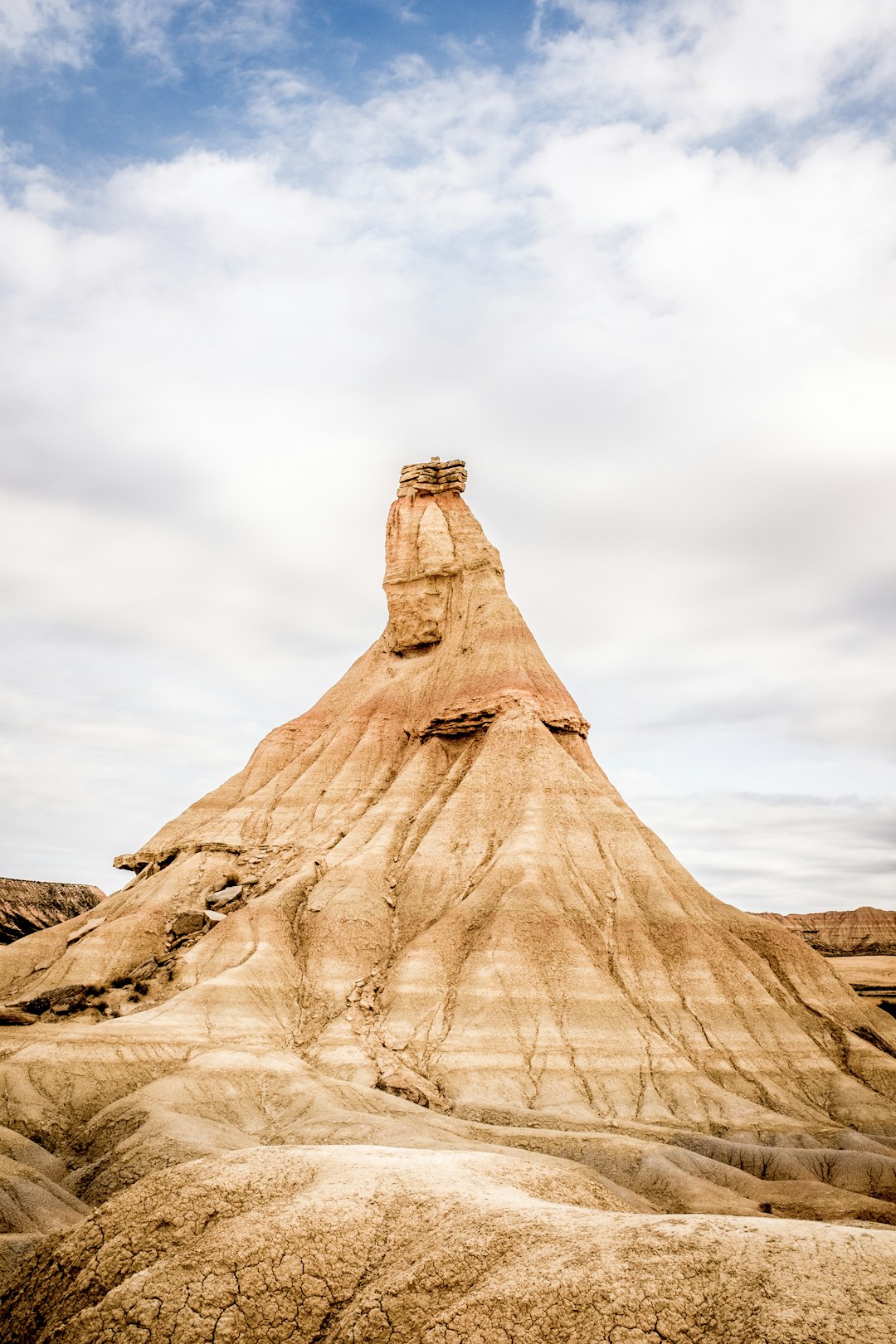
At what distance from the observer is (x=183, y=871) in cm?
6338

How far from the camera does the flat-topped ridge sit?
80062 mm

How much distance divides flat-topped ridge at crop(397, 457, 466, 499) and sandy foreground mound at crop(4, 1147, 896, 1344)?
6657cm

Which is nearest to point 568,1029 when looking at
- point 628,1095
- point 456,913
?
point 628,1095

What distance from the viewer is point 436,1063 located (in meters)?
44.3

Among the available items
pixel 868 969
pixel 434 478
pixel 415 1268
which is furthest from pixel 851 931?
pixel 415 1268

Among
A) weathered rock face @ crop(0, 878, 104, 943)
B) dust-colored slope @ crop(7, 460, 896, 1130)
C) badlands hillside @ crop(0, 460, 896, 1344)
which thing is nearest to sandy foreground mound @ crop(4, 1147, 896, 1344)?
badlands hillside @ crop(0, 460, 896, 1344)

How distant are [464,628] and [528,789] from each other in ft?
58.2

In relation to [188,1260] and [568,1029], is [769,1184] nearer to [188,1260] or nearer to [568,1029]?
[568,1029]

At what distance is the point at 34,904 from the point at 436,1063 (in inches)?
2471

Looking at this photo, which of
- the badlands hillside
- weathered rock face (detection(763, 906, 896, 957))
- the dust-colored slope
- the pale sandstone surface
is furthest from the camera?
weathered rock face (detection(763, 906, 896, 957))

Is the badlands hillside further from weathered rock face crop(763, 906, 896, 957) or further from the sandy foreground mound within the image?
weathered rock face crop(763, 906, 896, 957)

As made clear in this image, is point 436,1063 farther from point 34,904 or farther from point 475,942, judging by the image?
point 34,904

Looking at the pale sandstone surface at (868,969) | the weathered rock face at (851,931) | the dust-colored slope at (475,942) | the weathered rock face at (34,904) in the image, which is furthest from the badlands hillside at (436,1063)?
the weathered rock face at (851,931)

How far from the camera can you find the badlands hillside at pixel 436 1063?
42.2 feet
